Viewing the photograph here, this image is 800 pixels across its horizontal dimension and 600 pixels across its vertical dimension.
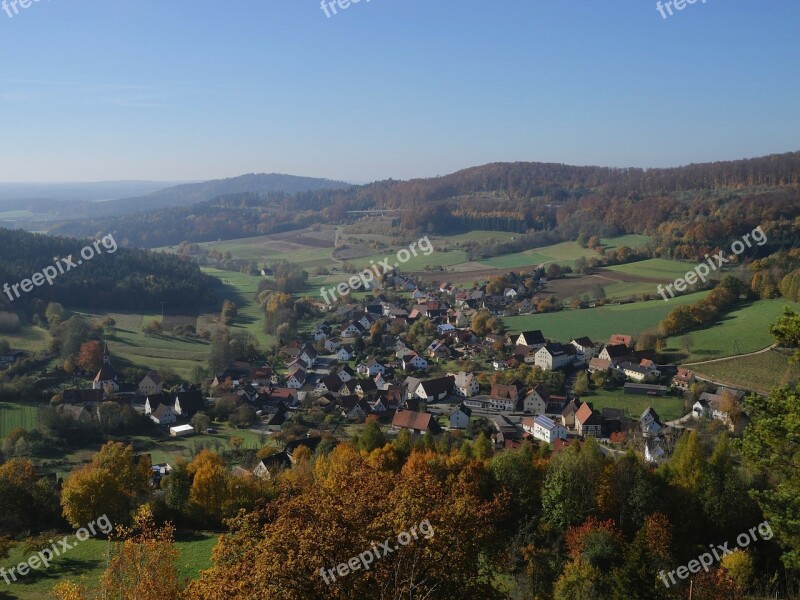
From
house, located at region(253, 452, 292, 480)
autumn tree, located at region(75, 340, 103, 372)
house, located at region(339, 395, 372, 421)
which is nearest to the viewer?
house, located at region(253, 452, 292, 480)

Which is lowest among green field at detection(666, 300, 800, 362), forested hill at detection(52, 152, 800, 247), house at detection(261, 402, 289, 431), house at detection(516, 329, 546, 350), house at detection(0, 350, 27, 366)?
house at detection(261, 402, 289, 431)

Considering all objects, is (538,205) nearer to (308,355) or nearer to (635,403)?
(308,355)

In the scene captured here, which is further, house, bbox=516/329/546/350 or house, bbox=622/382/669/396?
house, bbox=516/329/546/350

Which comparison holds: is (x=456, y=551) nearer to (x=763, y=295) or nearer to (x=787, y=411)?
(x=787, y=411)

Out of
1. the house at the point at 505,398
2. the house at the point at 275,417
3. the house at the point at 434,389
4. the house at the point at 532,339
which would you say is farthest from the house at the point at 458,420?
the house at the point at 532,339

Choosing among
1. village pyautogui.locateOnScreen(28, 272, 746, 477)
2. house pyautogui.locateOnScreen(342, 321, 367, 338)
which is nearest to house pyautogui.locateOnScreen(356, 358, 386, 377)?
village pyautogui.locateOnScreen(28, 272, 746, 477)

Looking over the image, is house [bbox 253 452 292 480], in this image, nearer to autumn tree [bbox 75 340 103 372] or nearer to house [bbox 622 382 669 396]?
autumn tree [bbox 75 340 103 372]

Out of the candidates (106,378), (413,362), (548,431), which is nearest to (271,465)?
(548,431)
